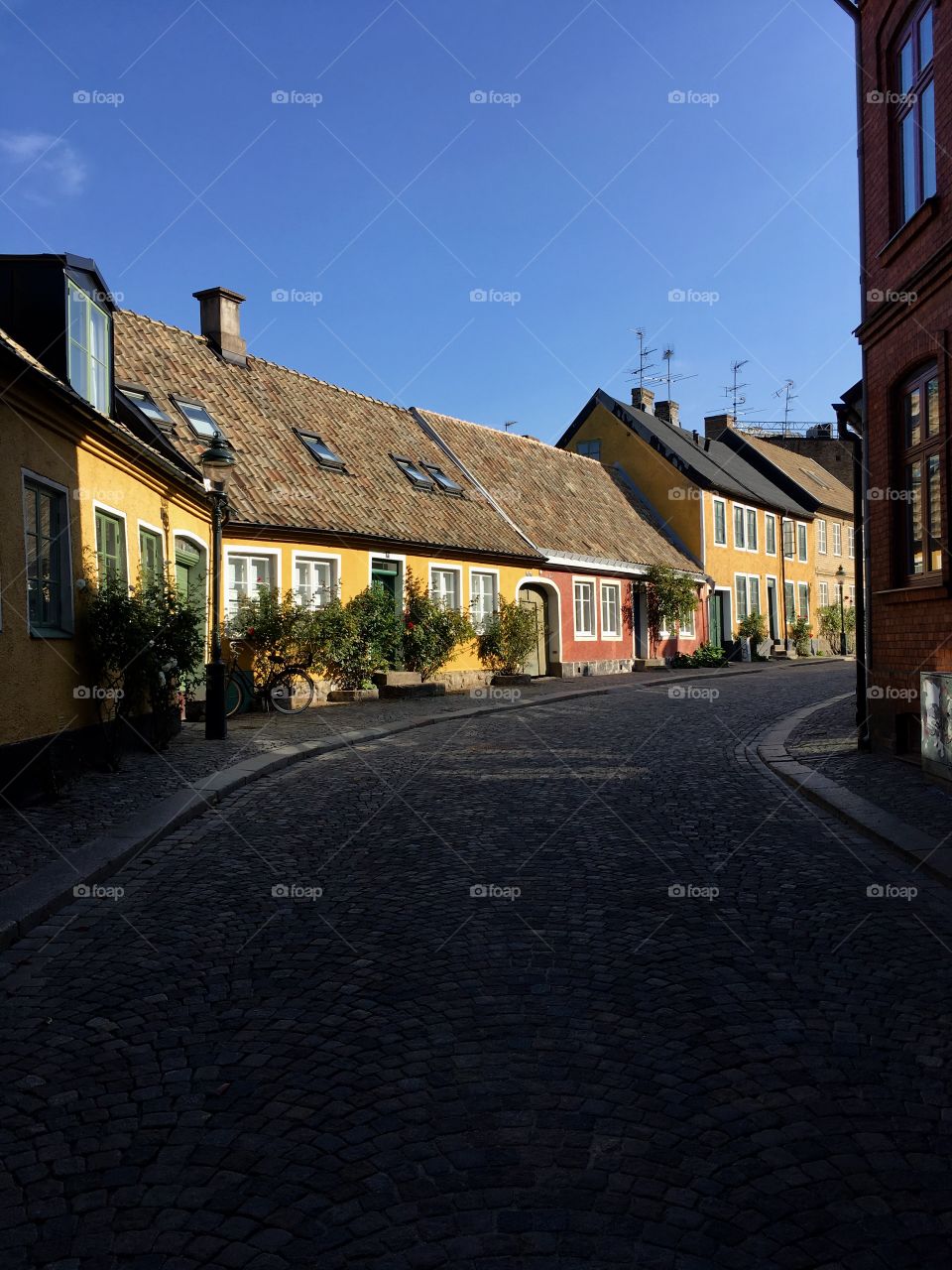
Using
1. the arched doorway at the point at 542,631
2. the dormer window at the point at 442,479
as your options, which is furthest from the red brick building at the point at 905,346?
the arched doorway at the point at 542,631

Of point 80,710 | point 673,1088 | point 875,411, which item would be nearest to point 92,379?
point 80,710

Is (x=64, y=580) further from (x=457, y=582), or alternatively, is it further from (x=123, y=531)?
(x=457, y=582)

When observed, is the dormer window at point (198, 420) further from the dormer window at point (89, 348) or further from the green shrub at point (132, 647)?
the green shrub at point (132, 647)

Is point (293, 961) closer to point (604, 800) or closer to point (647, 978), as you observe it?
point (647, 978)

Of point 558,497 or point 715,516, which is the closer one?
point 558,497

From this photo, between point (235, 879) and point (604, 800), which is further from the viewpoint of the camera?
point (604, 800)

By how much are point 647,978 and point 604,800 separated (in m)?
4.37

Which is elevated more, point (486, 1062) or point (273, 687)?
point (273, 687)

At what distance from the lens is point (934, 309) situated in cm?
989

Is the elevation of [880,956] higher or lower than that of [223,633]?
lower

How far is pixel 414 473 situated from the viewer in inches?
981

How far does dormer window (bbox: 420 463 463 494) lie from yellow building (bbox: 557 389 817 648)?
12.0 meters

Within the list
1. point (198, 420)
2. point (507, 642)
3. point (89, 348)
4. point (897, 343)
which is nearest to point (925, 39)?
point (897, 343)

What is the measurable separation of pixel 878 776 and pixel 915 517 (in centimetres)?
292
